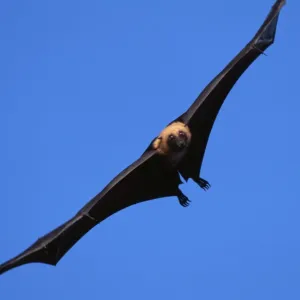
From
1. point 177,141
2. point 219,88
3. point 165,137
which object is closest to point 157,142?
point 165,137

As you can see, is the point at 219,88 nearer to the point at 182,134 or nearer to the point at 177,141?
the point at 182,134

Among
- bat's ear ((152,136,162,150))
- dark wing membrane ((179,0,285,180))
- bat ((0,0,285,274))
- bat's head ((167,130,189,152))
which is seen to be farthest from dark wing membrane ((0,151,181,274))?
dark wing membrane ((179,0,285,180))

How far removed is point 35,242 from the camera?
11.0 metres

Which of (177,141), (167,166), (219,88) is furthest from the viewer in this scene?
(219,88)

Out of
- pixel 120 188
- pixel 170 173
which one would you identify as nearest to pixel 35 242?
pixel 120 188

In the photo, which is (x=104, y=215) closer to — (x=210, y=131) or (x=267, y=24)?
(x=210, y=131)

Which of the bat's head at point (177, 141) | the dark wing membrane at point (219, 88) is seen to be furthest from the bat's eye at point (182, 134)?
the dark wing membrane at point (219, 88)

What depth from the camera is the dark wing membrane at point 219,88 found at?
451 inches

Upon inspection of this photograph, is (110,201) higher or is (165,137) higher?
(165,137)

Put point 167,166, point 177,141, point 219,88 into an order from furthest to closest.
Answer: point 219,88 < point 167,166 < point 177,141

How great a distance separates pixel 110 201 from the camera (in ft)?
38.0

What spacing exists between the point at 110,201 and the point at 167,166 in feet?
2.98

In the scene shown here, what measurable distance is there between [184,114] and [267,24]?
164 cm

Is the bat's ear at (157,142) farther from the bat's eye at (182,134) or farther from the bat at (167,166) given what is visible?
the bat's eye at (182,134)
